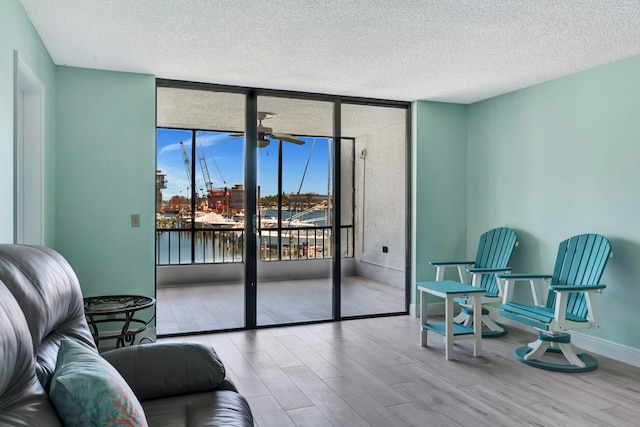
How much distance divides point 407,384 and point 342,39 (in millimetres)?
2433

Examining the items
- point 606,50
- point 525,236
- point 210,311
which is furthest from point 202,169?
point 606,50

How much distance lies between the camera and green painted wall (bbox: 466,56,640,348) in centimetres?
375

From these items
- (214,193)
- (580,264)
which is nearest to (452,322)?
(580,264)

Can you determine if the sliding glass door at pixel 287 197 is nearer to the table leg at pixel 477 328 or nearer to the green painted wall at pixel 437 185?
the green painted wall at pixel 437 185

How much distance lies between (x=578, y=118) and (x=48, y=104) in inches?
173

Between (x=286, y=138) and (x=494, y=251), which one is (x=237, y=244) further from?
(x=494, y=251)

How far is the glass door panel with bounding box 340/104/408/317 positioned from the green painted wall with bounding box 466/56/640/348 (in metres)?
0.84

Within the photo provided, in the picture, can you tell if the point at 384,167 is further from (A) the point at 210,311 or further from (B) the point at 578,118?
(A) the point at 210,311

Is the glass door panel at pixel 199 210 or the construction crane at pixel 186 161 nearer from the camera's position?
the glass door panel at pixel 199 210

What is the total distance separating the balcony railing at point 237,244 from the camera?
5.13 meters

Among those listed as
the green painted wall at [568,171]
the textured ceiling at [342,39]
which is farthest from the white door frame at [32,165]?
the green painted wall at [568,171]

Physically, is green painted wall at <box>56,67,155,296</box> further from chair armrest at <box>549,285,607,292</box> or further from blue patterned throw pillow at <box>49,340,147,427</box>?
chair armrest at <box>549,285,607,292</box>

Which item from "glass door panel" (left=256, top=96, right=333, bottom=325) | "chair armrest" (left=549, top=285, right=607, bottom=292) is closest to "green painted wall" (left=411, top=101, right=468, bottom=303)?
"glass door panel" (left=256, top=96, right=333, bottom=325)

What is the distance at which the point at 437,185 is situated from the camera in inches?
212
